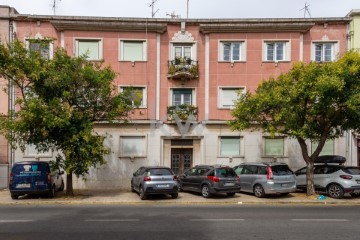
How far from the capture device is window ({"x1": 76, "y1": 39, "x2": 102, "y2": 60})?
2272cm

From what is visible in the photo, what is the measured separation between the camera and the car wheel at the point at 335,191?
17.2 m

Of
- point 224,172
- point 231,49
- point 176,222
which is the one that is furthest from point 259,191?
point 231,49

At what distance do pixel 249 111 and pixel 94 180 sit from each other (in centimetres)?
1108

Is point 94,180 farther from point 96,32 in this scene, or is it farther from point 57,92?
point 96,32

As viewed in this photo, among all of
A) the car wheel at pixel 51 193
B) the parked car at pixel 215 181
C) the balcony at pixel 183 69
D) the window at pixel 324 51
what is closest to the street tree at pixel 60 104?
the car wheel at pixel 51 193

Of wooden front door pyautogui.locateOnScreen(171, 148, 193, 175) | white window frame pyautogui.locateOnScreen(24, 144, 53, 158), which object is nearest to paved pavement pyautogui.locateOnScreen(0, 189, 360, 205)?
A: white window frame pyautogui.locateOnScreen(24, 144, 53, 158)

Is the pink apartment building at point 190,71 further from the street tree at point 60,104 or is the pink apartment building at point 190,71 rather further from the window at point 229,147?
the street tree at point 60,104

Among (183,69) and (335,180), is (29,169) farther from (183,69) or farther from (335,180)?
(335,180)

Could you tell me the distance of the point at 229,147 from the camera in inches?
911

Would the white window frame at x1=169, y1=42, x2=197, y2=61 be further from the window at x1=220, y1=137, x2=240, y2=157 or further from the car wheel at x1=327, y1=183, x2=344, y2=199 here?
the car wheel at x1=327, y1=183, x2=344, y2=199

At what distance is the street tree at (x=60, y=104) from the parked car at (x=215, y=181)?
4877 millimetres

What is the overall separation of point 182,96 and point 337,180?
10.8 metres

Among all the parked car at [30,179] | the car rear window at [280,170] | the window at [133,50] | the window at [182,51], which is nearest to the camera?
the parked car at [30,179]

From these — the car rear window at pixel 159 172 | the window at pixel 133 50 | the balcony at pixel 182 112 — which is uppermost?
the window at pixel 133 50
